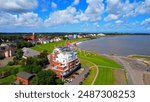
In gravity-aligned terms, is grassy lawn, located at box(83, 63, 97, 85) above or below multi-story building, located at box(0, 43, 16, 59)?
below

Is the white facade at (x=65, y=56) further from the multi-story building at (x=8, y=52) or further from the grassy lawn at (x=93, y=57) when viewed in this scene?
the multi-story building at (x=8, y=52)

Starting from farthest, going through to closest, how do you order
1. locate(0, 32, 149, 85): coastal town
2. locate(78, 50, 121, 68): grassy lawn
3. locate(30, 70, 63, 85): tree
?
locate(78, 50, 121, 68): grassy lawn
locate(0, 32, 149, 85): coastal town
locate(30, 70, 63, 85): tree

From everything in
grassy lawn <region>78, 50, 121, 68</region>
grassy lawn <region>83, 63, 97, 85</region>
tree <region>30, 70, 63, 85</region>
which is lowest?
grassy lawn <region>83, 63, 97, 85</region>

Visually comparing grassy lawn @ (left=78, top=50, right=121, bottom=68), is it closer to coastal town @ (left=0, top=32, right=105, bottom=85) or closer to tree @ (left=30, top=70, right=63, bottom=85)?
coastal town @ (left=0, top=32, right=105, bottom=85)

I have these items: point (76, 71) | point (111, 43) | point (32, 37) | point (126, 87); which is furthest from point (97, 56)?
point (126, 87)

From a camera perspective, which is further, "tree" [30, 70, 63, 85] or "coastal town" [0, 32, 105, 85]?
"coastal town" [0, 32, 105, 85]

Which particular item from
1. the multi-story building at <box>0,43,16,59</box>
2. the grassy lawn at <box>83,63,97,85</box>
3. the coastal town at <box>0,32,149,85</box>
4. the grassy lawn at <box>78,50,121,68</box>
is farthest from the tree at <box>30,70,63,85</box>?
the multi-story building at <box>0,43,16,59</box>

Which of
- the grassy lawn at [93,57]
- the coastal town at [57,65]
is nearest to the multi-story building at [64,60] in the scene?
the coastal town at [57,65]

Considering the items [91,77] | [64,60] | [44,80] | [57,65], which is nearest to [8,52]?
[57,65]
